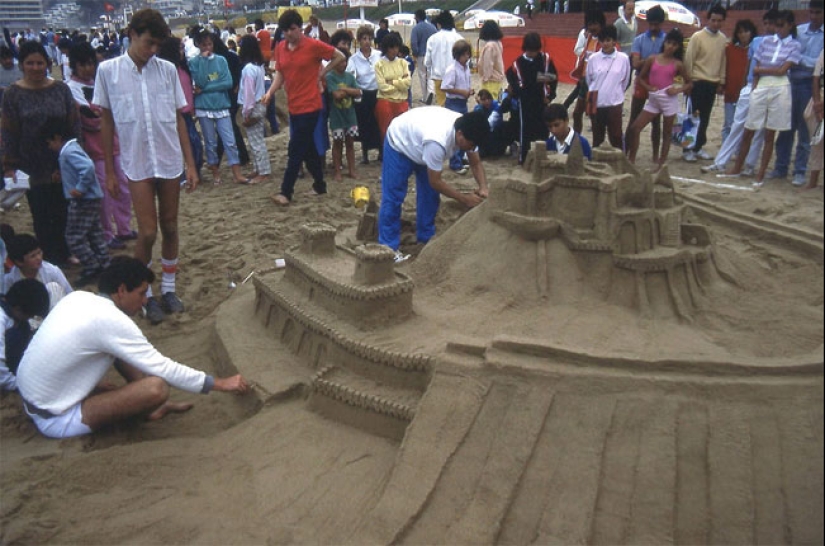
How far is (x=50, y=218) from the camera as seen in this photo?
6004mm

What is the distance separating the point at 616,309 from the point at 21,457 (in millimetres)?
3431

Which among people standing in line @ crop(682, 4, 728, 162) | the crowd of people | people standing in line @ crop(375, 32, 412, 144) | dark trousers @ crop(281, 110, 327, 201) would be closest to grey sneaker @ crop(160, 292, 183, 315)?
the crowd of people

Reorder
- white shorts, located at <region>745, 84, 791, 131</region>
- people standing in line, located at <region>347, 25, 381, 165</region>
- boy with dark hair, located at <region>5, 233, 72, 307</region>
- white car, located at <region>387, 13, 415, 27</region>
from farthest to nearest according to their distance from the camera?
white car, located at <region>387, 13, 415, 27</region> < people standing in line, located at <region>347, 25, 381, 165</region> < boy with dark hair, located at <region>5, 233, 72, 307</region> < white shorts, located at <region>745, 84, 791, 131</region>

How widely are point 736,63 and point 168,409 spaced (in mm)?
6138

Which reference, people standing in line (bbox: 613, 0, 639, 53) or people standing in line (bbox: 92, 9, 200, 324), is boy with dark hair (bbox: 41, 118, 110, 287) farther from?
people standing in line (bbox: 613, 0, 639, 53)

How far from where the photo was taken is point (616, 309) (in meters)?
4.22

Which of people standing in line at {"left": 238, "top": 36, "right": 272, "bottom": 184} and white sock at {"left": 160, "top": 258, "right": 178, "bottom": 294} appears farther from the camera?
people standing in line at {"left": 238, "top": 36, "right": 272, "bottom": 184}

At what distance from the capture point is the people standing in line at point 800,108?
2.73m

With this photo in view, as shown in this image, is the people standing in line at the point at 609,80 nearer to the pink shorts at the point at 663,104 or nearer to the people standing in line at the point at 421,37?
the pink shorts at the point at 663,104

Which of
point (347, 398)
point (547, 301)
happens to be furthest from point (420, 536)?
point (547, 301)

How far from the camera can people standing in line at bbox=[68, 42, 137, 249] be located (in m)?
6.24

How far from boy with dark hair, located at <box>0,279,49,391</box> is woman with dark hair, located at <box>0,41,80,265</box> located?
1.85m

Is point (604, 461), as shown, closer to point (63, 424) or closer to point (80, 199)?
point (63, 424)

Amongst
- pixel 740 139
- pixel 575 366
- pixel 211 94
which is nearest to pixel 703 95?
pixel 740 139
